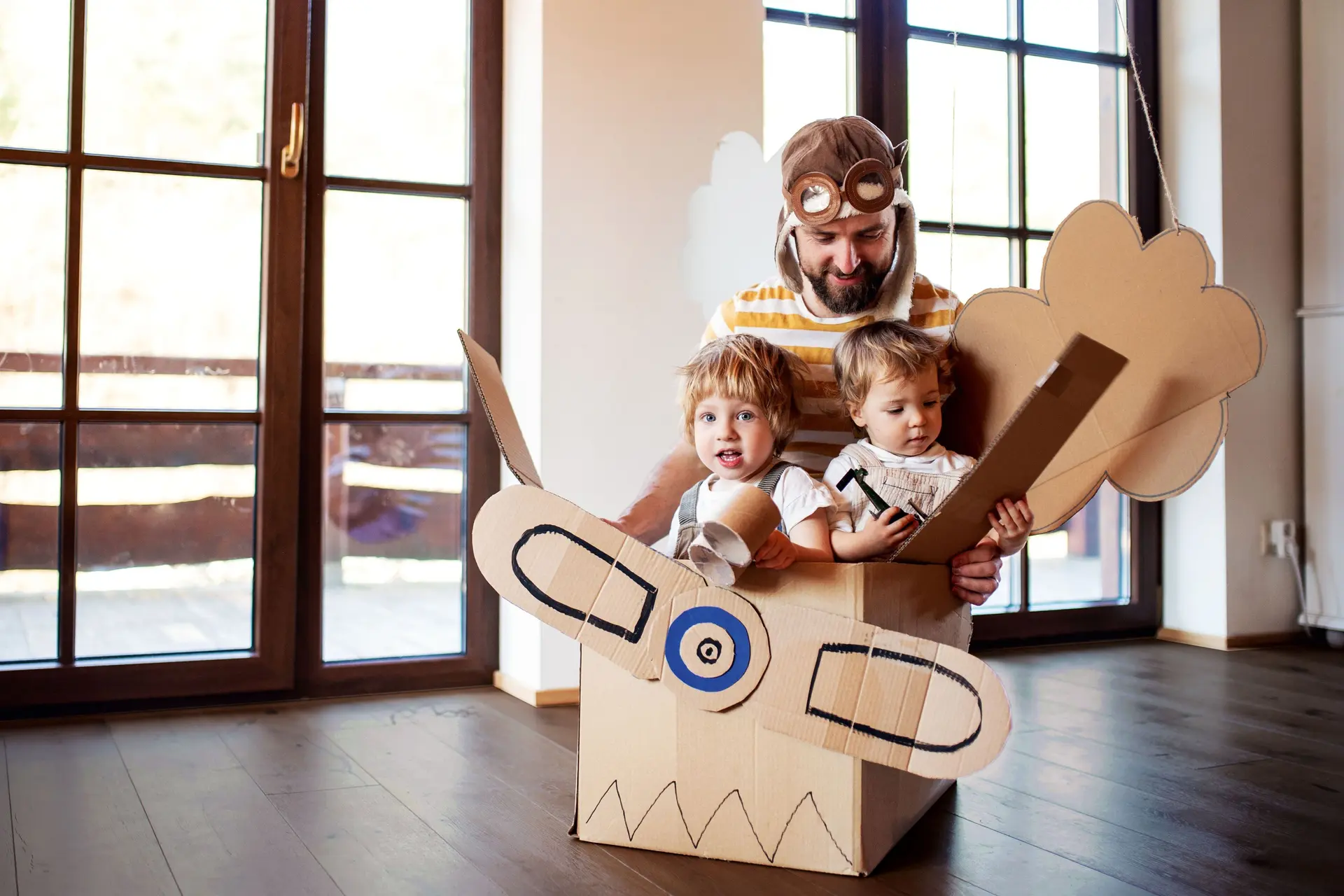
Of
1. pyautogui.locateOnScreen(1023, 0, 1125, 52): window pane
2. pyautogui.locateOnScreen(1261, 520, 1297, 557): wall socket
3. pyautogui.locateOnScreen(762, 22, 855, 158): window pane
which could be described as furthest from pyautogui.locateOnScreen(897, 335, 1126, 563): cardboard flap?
pyautogui.locateOnScreen(1023, 0, 1125, 52): window pane

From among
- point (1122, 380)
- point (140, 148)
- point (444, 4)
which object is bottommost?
point (1122, 380)

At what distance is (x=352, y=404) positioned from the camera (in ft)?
8.05

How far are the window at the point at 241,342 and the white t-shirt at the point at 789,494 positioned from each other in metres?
1.15

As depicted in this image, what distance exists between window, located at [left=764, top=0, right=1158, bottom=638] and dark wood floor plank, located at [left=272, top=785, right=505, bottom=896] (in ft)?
6.12

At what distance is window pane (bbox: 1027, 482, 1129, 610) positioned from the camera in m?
3.16

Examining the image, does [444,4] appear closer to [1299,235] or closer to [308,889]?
[308,889]

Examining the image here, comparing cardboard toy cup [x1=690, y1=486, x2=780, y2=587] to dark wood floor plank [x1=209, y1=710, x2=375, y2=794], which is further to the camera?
dark wood floor plank [x1=209, y1=710, x2=375, y2=794]

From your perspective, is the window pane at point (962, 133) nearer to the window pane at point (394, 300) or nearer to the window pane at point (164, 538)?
the window pane at point (394, 300)

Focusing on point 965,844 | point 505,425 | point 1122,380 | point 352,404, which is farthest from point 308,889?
point 352,404

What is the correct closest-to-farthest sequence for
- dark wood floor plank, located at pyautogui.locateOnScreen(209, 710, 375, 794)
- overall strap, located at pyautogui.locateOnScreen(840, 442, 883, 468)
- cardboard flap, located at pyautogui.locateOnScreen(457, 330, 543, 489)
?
cardboard flap, located at pyautogui.locateOnScreen(457, 330, 543, 489)
overall strap, located at pyautogui.locateOnScreen(840, 442, 883, 468)
dark wood floor plank, located at pyautogui.locateOnScreen(209, 710, 375, 794)

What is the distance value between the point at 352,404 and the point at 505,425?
1.14 m

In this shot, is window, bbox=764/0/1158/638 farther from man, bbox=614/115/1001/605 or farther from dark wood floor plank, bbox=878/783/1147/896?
dark wood floor plank, bbox=878/783/1147/896

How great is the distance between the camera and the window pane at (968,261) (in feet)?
10.0

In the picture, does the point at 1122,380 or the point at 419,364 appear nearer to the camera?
the point at 1122,380
